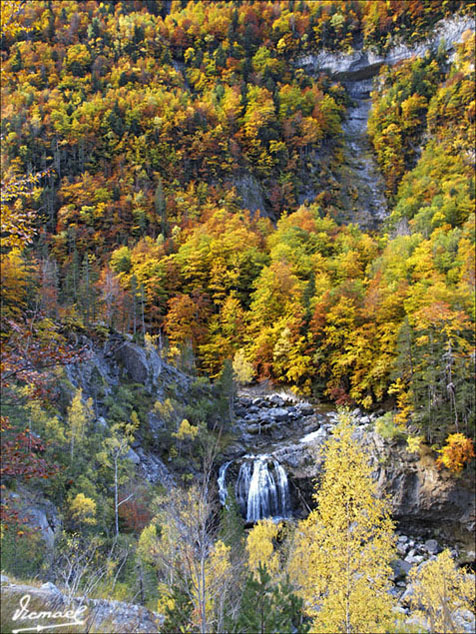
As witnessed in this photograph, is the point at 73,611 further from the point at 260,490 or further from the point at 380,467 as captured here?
the point at 380,467

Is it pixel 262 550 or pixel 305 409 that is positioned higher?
pixel 262 550

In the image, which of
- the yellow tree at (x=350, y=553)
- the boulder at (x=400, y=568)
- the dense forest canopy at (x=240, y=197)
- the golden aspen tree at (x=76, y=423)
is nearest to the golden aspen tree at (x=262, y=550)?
the yellow tree at (x=350, y=553)

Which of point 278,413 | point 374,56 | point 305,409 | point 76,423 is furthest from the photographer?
point 374,56

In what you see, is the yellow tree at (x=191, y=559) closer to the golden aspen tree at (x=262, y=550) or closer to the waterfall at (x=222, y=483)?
the golden aspen tree at (x=262, y=550)

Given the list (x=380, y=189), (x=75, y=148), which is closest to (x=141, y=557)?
(x=75, y=148)

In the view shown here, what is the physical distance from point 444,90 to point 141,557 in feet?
252

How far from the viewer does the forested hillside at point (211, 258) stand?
1192cm

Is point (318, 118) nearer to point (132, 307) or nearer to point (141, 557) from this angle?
point (132, 307)

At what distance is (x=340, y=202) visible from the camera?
2562 inches

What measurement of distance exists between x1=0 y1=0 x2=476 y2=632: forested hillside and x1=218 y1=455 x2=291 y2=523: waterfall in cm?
249

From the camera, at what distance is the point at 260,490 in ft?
75.5

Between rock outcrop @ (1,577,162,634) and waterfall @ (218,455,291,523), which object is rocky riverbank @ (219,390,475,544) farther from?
rock outcrop @ (1,577,162,634)

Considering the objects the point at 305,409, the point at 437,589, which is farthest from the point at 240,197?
the point at 437,589

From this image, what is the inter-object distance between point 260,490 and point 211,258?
28.1 metres
